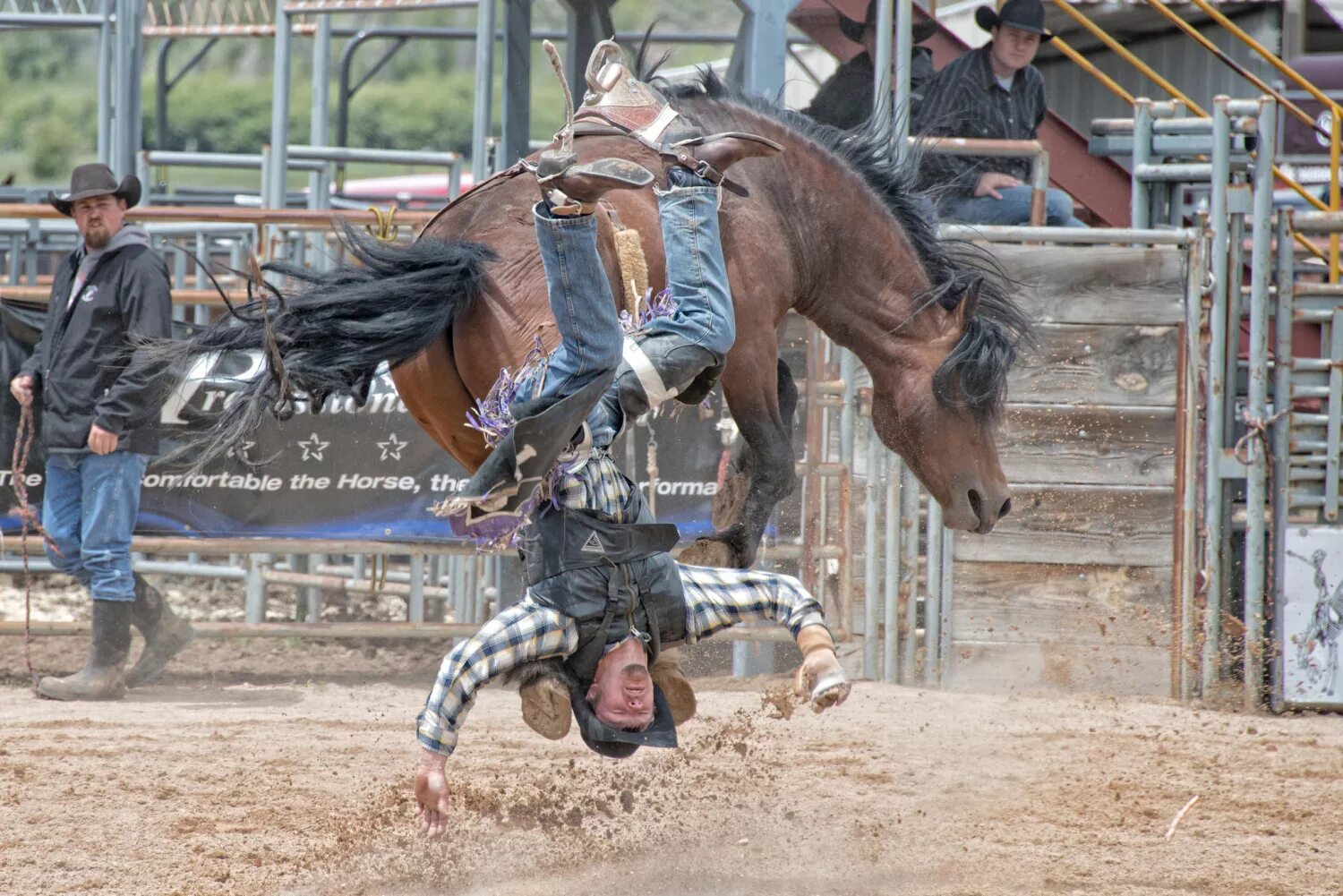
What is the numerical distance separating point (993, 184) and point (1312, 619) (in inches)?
92.4

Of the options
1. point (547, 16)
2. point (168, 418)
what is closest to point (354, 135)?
point (547, 16)

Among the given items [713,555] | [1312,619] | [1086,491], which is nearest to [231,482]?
[713,555]

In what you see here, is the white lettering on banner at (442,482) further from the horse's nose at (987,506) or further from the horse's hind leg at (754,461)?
the horse's nose at (987,506)

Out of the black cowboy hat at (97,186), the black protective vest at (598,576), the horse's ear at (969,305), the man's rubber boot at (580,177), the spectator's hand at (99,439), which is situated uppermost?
the black cowboy hat at (97,186)

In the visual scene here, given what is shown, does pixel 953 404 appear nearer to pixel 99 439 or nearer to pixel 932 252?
pixel 932 252

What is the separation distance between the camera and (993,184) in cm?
687

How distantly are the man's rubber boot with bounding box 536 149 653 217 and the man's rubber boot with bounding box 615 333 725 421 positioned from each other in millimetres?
462

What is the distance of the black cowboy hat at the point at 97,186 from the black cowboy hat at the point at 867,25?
Answer: 350 centimetres

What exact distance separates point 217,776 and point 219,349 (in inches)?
70.1

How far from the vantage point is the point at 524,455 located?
3.45 meters

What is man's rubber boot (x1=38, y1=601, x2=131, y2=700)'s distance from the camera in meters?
6.31

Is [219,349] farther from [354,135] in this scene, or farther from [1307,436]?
[354,135]

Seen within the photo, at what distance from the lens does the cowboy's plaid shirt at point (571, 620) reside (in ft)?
12.2

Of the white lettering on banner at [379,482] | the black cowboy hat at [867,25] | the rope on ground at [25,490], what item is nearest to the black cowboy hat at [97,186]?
the rope on ground at [25,490]
